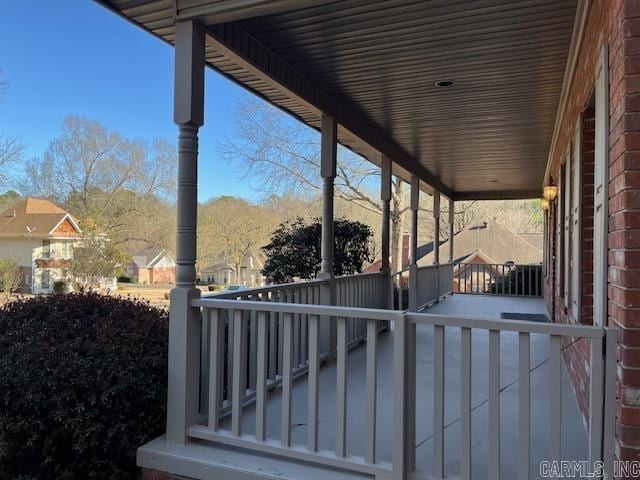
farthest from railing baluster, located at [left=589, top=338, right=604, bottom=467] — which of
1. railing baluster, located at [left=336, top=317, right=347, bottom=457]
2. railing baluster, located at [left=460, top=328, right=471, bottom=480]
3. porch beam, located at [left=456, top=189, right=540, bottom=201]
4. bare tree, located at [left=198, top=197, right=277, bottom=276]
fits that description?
bare tree, located at [left=198, top=197, right=277, bottom=276]

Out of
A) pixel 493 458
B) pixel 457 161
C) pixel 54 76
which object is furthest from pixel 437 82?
pixel 54 76

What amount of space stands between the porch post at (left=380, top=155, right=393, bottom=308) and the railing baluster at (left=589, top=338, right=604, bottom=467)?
15.3ft

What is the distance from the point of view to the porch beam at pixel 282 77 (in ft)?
11.3

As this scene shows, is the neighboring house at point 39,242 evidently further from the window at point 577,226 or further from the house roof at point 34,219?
the window at point 577,226

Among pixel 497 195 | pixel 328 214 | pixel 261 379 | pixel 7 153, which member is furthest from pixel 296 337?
pixel 7 153

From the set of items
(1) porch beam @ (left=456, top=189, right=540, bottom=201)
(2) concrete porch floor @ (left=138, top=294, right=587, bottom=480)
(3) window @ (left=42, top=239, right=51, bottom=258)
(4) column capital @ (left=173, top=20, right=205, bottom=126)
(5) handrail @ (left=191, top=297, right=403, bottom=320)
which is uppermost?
(1) porch beam @ (left=456, top=189, right=540, bottom=201)

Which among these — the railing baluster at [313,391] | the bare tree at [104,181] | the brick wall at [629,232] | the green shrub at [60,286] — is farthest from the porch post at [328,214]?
the bare tree at [104,181]

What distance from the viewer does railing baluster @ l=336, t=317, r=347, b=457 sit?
2490 millimetres

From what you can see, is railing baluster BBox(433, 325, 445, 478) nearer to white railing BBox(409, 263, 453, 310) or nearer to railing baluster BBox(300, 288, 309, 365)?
railing baluster BBox(300, 288, 309, 365)

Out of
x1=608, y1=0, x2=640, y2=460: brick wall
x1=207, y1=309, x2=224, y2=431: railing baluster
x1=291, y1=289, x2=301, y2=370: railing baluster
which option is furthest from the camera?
x1=291, y1=289, x2=301, y2=370: railing baluster

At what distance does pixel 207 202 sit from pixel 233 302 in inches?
1225

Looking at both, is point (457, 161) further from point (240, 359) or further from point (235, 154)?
point (235, 154)

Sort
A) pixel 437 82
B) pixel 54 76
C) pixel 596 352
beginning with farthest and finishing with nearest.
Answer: pixel 54 76 → pixel 437 82 → pixel 596 352

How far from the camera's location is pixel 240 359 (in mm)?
2900
